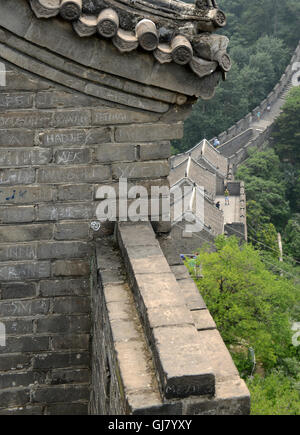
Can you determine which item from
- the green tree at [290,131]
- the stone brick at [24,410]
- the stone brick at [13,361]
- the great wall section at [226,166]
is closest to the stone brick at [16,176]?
the stone brick at [13,361]

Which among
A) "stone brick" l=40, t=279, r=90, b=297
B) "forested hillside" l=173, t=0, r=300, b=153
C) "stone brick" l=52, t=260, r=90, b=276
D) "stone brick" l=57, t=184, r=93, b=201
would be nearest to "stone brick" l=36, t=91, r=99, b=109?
"stone brick" l=57, t=184, r=93, b=201

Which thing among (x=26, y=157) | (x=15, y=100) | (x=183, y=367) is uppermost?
(x=15, y=100)

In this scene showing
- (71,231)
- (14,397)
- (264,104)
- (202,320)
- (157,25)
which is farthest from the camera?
(264,104)

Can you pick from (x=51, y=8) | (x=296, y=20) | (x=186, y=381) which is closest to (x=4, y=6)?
(x=51, y=8)

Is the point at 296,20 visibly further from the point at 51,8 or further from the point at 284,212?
the point at 51,8

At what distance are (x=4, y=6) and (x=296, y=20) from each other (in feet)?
239

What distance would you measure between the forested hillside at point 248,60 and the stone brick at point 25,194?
53.2 meters

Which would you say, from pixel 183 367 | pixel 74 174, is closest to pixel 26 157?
pixel 74 174

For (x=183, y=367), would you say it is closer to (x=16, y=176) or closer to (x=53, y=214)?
(x=53, y=214)

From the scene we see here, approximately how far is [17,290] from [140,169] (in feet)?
5.32

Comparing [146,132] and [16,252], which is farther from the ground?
[146,132]

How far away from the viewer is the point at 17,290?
6215mm

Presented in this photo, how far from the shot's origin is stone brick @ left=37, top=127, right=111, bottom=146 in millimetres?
5910

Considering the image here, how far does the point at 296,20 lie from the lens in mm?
73125
